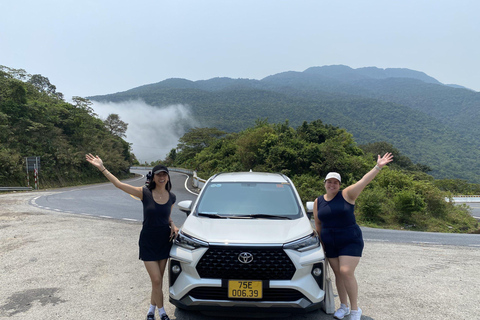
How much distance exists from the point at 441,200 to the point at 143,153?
156 m

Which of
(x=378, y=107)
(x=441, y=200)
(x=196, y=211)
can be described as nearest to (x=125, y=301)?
(x=196, y=211)

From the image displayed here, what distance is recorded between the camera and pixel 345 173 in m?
25.1

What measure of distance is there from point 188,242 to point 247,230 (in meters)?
0.66

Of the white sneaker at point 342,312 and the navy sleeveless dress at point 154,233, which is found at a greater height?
the navy sleeveless dress at point 154,233

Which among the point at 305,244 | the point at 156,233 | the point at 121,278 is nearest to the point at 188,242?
the point at 156,233

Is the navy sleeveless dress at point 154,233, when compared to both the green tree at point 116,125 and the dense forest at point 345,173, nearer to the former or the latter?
the dense forest at point 345,173

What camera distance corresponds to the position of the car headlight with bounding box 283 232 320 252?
11.5 ft

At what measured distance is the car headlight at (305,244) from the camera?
138 inches

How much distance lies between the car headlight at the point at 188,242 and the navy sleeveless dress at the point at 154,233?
0.15m

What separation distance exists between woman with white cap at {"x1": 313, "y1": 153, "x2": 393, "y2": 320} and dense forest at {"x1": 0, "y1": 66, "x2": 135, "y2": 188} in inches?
1144

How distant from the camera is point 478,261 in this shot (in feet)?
23.0

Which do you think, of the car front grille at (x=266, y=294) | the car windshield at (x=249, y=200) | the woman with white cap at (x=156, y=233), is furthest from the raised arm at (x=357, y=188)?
the woman with white cap at (x=156, y=233)

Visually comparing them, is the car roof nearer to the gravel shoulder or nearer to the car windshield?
the car windshield

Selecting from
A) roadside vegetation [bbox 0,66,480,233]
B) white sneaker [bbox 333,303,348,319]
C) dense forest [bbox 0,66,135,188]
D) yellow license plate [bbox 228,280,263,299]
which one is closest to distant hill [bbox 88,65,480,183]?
roadside vegetation [bbox 0,66,480,233]
